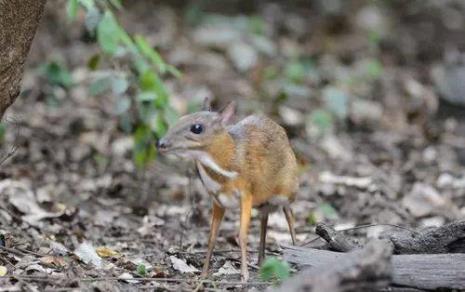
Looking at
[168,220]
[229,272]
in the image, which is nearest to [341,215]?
[168,220]

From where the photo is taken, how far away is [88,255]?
5.68 metres

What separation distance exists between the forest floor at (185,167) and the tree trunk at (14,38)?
595 mm

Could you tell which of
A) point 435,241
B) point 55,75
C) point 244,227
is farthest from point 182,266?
point 55,75

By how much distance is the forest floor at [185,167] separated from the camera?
227 inches

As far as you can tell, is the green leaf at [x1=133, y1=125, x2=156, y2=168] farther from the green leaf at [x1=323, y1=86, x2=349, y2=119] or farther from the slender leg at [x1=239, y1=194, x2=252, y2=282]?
the green leaf at [x1=323, y1=86, x2=349, y2=119]

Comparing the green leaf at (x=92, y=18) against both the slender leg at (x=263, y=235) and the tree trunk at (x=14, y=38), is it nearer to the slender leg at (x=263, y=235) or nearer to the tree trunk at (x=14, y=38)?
the tree trunk at (x=14, y=38)

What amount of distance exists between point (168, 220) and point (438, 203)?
8.30ft

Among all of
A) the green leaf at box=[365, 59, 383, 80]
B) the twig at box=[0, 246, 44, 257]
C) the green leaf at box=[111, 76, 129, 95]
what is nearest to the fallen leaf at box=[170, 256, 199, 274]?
the twig at box=[0, 246, 44, 257]

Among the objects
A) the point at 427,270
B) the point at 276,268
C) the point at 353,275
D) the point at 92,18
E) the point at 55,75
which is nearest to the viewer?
the point at 353,275

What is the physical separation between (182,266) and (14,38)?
177cm

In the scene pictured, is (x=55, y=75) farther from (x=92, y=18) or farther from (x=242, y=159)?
(x=242, y=159)

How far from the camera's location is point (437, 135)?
407 inches

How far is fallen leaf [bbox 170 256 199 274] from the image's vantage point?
5.51 meters

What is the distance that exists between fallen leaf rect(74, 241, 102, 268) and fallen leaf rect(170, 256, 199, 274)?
0.47 metres
